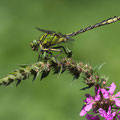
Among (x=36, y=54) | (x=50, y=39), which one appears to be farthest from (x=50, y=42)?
(x=36, y=54)

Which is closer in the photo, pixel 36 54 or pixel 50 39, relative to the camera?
pixel 50 39

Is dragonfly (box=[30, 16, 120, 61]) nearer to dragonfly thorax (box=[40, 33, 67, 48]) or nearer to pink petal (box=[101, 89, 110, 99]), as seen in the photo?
dragonfly thorax (box=[40, 33, 67, 48])

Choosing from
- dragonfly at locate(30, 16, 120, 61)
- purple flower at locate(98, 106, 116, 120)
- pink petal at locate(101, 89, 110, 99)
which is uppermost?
dragonfly at locate(30, 16, 120, 61)

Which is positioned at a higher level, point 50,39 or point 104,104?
point 50,39

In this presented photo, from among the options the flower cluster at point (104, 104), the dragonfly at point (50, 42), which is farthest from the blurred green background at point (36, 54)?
the flower cluster at point (104, 104)

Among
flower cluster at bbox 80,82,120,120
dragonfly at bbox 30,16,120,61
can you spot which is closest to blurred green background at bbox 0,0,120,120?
dragonfly at bbox 30,16,120,61

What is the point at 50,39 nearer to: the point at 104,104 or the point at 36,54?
the point at 104,104

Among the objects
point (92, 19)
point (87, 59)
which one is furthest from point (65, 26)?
point (87, 59)

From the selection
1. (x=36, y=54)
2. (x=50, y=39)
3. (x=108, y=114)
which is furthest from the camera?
(x=36, y=54)

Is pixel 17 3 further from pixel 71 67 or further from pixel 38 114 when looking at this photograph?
pixel 71 67
